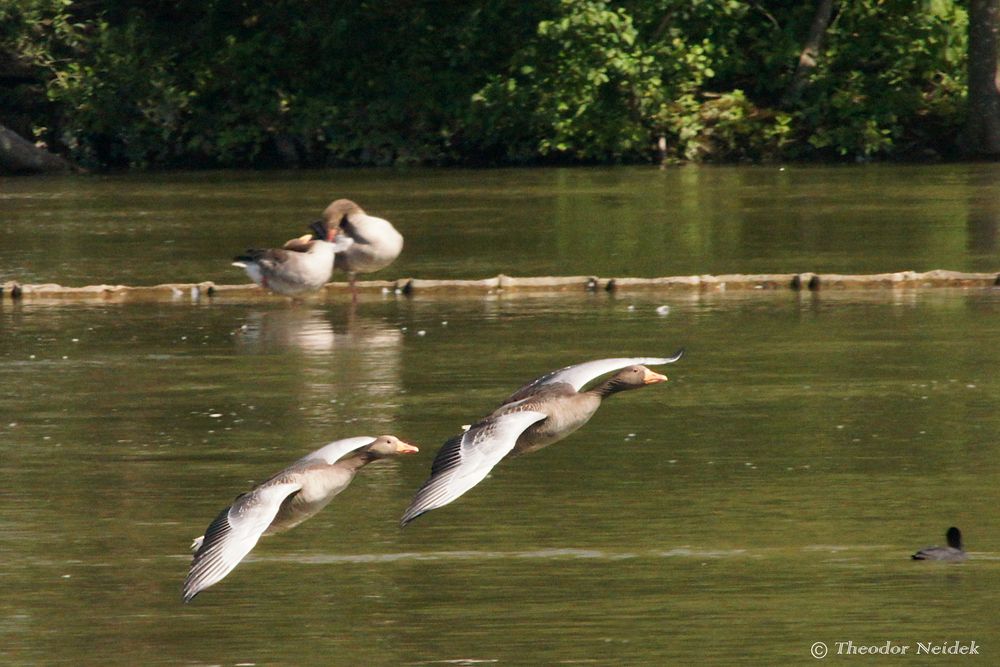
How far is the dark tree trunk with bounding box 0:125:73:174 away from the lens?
38.2 m

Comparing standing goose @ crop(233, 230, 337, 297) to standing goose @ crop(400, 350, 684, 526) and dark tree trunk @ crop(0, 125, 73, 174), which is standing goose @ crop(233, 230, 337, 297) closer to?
standing goose @ crop(400, 350, 684, 526)

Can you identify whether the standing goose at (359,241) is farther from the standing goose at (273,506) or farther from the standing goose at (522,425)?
the standing goose at (273,506)

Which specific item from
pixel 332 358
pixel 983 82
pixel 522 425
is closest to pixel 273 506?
pixel 522 425

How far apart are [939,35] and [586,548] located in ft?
91.7

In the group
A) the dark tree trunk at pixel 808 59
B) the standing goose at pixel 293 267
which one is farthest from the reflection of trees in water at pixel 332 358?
the dark tree trunk at pixel 808 59

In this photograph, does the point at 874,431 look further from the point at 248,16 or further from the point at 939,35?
the point at 248,16

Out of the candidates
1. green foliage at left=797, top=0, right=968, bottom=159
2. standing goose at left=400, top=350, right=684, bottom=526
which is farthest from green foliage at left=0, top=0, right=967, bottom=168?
standing goose at left=400, top=350, right=684, bottom=526

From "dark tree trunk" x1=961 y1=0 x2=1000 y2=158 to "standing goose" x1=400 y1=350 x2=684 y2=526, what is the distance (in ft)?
83.3

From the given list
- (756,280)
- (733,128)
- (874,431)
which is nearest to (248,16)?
(733,128)

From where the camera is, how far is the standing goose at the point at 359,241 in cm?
1914

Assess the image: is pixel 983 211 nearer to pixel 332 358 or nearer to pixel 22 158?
pixel 332 358

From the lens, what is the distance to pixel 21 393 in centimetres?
1438

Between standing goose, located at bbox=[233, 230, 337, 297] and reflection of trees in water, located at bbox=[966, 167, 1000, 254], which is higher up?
standing goose, located at bbox=[233, 230, 337, 297]

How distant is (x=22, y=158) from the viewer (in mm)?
38250
